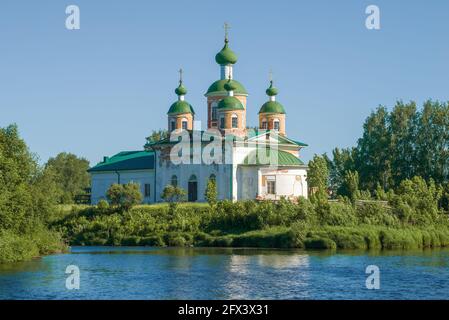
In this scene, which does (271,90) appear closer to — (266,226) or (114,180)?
(114,180)

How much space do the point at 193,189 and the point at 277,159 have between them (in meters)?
5.67

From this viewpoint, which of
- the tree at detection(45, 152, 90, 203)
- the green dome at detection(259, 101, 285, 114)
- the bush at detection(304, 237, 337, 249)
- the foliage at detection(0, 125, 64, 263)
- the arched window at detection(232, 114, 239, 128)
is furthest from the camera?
the tree at detection(45, 152, 90, 203)

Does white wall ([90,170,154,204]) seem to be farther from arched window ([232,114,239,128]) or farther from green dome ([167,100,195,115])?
arched window ([232,114,239,128])

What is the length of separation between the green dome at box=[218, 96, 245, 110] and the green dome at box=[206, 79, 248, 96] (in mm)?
1239

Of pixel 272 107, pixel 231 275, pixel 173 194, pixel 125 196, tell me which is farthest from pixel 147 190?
pixel 231 275

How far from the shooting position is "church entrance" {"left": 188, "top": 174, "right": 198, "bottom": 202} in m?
57.0

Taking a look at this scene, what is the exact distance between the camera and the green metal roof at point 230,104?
56156mm

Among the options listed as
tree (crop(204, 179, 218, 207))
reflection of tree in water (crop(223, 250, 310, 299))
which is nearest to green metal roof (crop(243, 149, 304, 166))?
tree (crop(204, 179, 218, 207))

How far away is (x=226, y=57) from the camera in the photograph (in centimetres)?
5841

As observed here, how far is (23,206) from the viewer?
118 feet

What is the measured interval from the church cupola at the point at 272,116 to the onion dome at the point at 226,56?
438 cm
